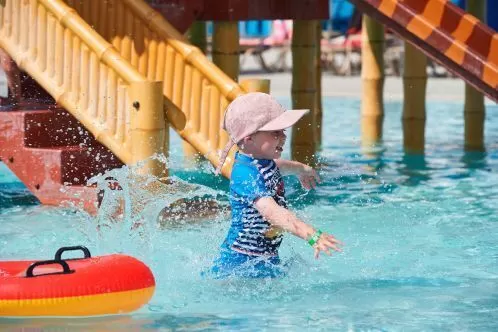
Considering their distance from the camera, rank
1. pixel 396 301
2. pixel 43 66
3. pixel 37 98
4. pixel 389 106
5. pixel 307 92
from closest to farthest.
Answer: pixel 396 301, pixel 43 66, pixel 37 98, pixel 307 92, pixel 389 106

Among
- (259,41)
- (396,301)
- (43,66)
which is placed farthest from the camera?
(259,41)

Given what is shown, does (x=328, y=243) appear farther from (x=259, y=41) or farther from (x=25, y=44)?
(x=259, y=41)

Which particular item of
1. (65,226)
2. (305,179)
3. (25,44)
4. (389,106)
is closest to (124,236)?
(65,226)

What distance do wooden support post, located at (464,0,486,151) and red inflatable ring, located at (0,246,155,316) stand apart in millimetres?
7872

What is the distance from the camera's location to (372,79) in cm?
1323

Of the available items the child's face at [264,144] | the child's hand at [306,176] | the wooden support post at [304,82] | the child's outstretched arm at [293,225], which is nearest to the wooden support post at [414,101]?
the wooden support post at [304,82]

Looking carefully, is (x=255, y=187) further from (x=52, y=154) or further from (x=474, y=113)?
(x=474, y=113)

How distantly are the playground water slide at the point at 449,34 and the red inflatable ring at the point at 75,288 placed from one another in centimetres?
435

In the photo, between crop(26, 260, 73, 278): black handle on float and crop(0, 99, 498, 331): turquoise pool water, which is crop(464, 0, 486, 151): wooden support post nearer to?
crop(0, 99, 498, 331): turquoise pool water

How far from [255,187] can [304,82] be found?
636 centimetres

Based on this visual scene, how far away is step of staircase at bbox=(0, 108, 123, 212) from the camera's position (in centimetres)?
848

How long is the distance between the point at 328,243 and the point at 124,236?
2.31m

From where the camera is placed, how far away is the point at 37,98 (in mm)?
9500

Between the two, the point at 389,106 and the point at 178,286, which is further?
the point at 389,106
